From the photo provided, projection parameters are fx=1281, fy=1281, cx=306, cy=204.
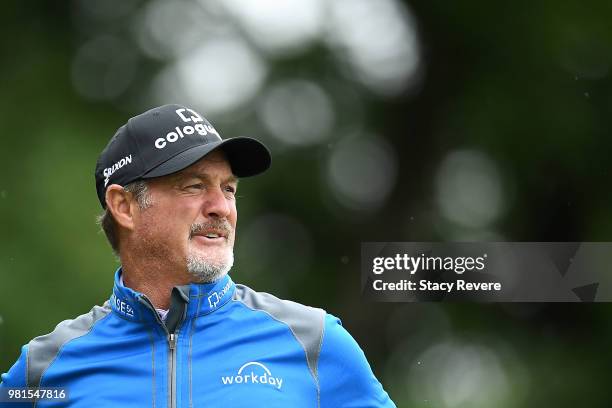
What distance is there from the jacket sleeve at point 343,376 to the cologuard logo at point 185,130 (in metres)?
0.69

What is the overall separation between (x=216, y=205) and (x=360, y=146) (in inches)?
237

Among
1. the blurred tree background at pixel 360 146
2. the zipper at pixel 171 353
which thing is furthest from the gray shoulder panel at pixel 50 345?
the blurred tree background at pixel 360 146

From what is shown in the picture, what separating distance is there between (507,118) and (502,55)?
564 millimetres

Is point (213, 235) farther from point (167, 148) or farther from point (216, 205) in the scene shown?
point (167, 148)

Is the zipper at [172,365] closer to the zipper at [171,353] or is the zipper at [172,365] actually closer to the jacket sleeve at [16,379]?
the zipper at [171,353]

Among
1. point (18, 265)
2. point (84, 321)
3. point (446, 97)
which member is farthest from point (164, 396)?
point (446, 97)

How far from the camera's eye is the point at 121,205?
3781mm

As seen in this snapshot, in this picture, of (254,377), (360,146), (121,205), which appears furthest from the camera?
(360,146)

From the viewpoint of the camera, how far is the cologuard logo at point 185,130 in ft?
12.2

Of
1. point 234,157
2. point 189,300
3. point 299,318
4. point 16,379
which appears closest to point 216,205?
point 234,157

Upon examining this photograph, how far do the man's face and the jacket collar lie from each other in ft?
0.12
